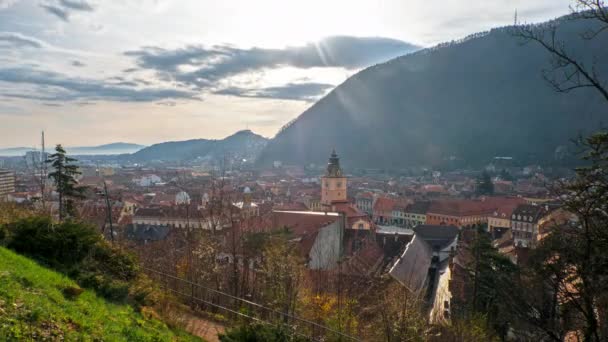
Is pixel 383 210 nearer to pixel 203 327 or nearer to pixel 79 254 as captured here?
pixel 203 327

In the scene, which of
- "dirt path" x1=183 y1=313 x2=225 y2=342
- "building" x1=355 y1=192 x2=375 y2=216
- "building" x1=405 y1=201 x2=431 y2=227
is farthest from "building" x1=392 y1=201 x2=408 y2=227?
"dirt path" x1=183 y1=313 x2=225 y2=342

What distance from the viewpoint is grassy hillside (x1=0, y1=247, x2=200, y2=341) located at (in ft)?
19.7

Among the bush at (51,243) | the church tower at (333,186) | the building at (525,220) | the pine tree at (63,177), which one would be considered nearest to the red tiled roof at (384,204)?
the building at (525,220)

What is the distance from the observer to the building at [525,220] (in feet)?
186

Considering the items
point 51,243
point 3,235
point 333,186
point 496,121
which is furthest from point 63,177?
point 496,121

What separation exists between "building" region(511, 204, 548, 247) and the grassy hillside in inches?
2182

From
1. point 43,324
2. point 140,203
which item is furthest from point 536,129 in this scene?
point 43,324

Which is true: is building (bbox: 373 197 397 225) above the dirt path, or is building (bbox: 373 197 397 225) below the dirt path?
below

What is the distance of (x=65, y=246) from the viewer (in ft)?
32.5

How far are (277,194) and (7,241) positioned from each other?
81627 mm

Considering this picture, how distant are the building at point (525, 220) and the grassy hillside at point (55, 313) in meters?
55.4

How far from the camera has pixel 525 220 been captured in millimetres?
58938

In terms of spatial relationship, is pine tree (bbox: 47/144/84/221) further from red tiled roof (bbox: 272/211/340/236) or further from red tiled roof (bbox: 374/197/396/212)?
red tiled roof (bbox: 374/197/396/212)

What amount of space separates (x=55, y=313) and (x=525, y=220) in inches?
2404
